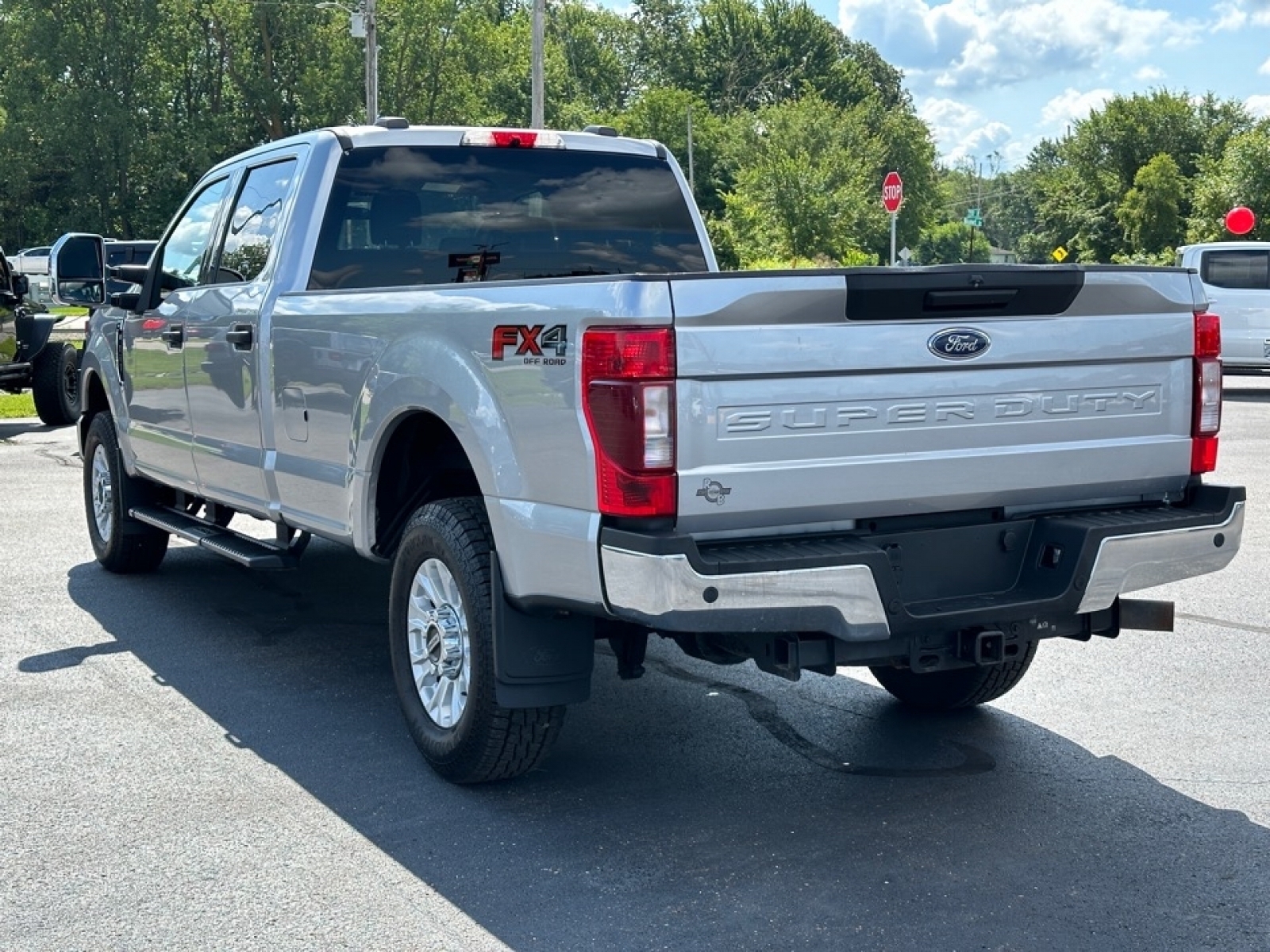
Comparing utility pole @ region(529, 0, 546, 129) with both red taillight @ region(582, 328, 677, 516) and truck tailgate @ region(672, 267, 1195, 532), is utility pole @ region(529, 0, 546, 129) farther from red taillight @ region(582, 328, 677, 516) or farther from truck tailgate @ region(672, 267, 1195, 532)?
red taillight @ region(582, 328, 677, 516)

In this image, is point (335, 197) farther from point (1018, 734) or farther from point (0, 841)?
point (1018, 734)

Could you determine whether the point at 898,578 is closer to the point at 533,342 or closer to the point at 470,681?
the point at 533,342

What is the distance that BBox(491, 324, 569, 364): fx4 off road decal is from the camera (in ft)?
13.3

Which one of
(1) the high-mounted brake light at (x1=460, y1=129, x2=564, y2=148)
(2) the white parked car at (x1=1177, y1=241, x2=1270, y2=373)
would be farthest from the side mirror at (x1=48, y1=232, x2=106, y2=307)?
(2) the white parked car at (x1=1177, y1=241, x2=1270, y2=373)

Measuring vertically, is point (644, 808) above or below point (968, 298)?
below

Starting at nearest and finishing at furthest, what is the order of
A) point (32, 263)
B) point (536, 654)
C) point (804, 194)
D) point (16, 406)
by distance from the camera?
point (536, 654) → point (16, 406) → point (32, 263) → point (804, 194)

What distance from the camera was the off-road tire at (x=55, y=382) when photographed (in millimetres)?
15945

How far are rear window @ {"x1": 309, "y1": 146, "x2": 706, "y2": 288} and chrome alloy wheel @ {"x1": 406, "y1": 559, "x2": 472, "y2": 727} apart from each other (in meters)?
1.54

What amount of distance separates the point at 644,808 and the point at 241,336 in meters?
2.66

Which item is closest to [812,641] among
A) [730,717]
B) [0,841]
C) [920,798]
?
[920,798]

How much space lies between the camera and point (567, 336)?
401cm

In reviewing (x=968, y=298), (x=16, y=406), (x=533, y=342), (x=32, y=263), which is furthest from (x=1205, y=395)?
(x=32, y=263)

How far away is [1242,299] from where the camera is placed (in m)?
20.9

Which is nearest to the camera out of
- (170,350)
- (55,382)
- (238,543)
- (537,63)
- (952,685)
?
(952,685)
